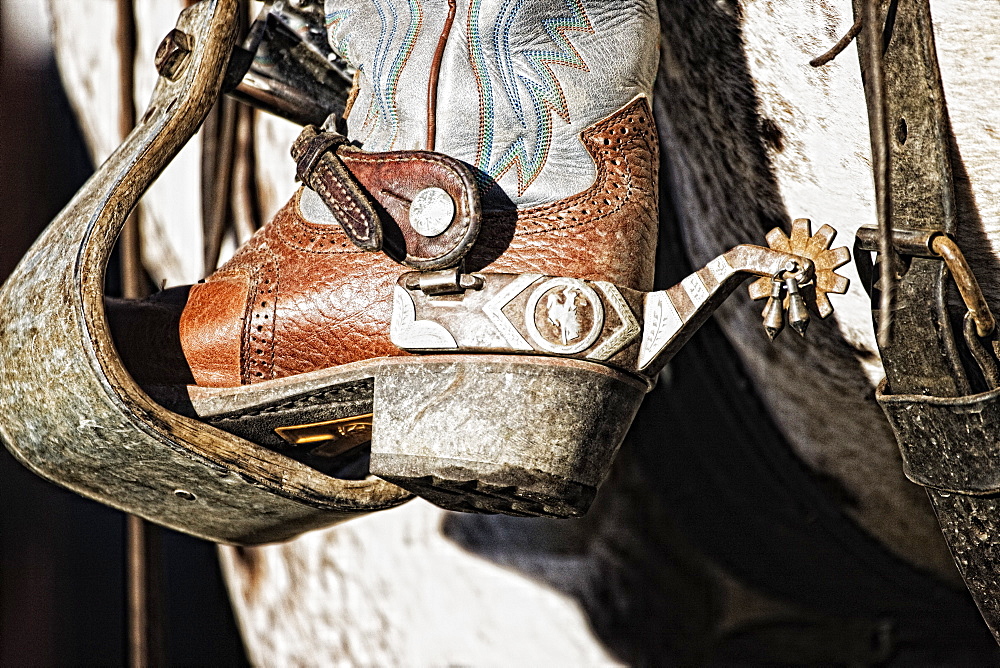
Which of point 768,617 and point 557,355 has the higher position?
point 557,355

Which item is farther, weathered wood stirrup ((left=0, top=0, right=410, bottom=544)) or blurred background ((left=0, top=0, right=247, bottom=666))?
blurred background ((left=0, top=0, right=247, bottom=666))

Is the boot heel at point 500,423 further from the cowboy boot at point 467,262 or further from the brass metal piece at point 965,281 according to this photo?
the brass metal piece at point 965,281

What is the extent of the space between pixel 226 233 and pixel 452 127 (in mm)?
800

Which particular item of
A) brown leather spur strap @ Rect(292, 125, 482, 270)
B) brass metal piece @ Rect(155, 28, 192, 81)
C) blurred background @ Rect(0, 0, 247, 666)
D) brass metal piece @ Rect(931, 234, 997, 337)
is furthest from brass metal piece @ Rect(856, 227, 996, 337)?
blurred background @ Rect(0, 0, 247, 666)

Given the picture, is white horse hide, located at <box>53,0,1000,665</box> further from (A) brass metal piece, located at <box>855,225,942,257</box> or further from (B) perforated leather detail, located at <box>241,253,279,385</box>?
(B) perforated leather detail, located at <box>241,253,279,385</box>

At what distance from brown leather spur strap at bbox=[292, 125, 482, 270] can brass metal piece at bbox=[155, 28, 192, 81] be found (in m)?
0.18

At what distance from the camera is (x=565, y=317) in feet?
1.98

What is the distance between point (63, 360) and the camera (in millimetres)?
664

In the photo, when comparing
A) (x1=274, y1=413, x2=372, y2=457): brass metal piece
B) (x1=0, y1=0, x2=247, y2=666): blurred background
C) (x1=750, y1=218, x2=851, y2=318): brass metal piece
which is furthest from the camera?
(x1=0, y1=0, x2=247, y2=666): blurred background

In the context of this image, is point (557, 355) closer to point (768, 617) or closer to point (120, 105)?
point (768, 617)

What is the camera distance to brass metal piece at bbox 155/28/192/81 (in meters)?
0.76

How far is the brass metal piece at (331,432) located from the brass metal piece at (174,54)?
0.30 m

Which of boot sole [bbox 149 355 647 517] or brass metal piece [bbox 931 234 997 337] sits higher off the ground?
brass metal piece [bbox 931 234 997 337]

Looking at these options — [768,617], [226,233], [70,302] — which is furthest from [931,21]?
[226,233]
